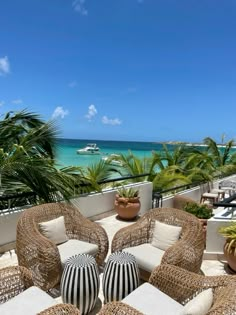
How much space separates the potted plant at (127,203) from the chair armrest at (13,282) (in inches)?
156

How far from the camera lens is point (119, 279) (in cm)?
Answer: 296

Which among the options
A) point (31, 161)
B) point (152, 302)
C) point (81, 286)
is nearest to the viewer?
point (152, 302)

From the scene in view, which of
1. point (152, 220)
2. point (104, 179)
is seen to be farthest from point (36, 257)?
point (104, 179)

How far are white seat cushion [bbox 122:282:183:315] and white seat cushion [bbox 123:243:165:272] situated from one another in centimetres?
70

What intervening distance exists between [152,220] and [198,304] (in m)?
2.15

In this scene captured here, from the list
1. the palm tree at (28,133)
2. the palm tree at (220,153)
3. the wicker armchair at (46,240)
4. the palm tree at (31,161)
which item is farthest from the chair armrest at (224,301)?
the palm tree at (220,153)

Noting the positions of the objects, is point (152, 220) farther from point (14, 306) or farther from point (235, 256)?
point (14, 306)

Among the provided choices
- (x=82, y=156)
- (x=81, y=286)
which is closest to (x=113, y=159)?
(x=81, y=286)

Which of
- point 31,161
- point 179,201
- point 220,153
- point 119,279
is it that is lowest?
point 179,201

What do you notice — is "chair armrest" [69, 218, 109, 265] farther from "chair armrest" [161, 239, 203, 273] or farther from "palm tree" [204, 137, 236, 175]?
"palm tree" [204, 137, 236, 175]

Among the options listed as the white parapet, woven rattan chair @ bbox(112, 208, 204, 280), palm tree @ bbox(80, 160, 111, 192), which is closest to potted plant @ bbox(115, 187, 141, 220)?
the white parapet

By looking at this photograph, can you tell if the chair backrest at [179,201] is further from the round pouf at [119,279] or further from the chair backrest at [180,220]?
the round pouf at [119,279]

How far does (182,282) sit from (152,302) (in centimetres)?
31

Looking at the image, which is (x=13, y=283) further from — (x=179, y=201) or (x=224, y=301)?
(x=179, y=201)
